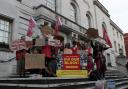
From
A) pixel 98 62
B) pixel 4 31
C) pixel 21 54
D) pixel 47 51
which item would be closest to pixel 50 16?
pixel 4 31

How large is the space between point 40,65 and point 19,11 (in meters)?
8.16

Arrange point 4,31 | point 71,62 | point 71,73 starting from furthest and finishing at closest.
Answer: point 4,31 → point 71,62 → point 71,73

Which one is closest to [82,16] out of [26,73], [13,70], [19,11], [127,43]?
[19,11]

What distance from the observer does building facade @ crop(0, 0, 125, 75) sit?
14531 mm

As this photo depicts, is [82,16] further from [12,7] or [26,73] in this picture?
[26,73]

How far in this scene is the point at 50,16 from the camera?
1695cm

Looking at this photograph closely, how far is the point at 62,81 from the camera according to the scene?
312 inches

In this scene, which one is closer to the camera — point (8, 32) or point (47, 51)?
point (47, 51)

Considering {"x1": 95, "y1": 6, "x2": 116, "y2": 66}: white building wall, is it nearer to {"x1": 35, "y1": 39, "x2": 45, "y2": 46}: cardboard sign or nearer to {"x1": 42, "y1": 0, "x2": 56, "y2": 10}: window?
{"x1": 42, "y1": 0, "x2": 56, "y2": 10}: window

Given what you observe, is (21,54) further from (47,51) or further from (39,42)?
(47,51)

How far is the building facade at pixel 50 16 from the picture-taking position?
1453cm

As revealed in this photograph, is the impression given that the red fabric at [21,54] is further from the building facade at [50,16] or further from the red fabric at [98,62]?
the red fabric at [98,62]

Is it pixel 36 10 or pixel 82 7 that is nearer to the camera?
pixel 36 10

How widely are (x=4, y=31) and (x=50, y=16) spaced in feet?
13.0
